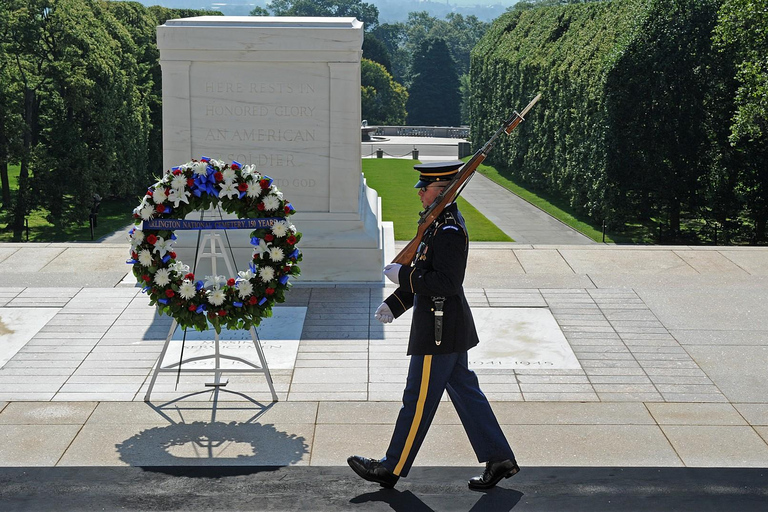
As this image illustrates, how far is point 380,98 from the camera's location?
214 feet

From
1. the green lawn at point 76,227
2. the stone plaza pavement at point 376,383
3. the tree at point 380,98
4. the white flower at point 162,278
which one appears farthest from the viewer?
the tree at point 380,98

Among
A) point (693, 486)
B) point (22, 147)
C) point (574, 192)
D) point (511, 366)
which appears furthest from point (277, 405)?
point (22, 147)

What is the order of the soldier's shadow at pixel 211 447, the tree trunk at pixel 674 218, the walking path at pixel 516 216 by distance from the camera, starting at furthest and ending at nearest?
the walking path at pixel 516 216, the tree trunk at pixel 674 218, the soldier's shadow at pixel 211 447

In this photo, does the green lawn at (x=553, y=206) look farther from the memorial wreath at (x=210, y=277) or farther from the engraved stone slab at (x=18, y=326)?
the memorial wreath at (x=210, y=277)

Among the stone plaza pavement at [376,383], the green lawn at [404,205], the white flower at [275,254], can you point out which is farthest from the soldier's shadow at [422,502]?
the green lawn at [404,205]

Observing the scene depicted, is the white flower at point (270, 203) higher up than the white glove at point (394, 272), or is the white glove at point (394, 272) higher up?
the white flower at point (270, 203)

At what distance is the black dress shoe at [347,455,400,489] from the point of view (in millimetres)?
4852

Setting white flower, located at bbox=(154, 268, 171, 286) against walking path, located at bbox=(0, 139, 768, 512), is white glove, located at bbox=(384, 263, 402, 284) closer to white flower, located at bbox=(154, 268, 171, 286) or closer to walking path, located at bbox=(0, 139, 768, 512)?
walking path, located at bbox=(0, 139, 768, 512)

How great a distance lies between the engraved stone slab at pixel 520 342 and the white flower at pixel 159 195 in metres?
2.54

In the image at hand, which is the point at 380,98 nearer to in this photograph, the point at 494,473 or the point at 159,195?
the point at 159,195

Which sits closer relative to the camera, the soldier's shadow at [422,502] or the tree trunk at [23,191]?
the soldier's shadow at [422,502]

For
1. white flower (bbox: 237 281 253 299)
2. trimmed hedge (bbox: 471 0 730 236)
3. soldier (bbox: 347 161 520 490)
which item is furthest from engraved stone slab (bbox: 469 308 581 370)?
trimmed hedge (bbox: 471 0 730 236)

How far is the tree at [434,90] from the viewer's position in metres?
72.8

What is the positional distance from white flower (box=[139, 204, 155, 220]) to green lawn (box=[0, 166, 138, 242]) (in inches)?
767
